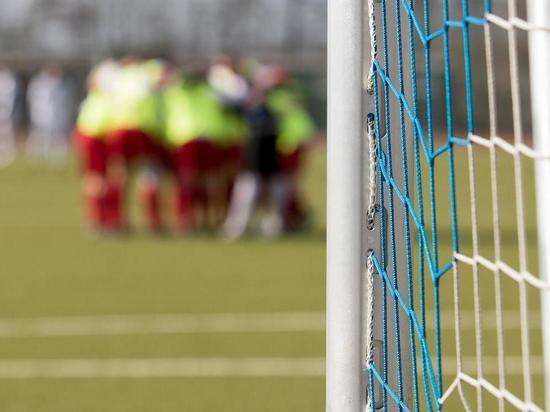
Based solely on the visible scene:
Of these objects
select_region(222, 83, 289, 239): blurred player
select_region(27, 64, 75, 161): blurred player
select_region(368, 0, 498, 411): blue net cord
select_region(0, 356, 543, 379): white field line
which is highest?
select_region(27, 64, 75, 161): blurred player

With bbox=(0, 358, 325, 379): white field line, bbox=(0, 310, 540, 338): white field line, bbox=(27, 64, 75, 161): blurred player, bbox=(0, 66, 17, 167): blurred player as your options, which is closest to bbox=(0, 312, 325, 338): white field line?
bbox=(0, 310, 540, 338): white field line

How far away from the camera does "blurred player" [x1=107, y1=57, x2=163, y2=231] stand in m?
12.8

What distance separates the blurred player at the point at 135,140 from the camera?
1275 centimetres

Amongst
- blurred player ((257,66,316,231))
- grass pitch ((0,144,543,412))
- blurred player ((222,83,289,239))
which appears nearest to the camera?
grass pitch ((0,144,543,412))

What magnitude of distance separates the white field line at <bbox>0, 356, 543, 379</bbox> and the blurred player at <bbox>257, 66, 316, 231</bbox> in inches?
231

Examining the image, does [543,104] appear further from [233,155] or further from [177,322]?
[233,155]

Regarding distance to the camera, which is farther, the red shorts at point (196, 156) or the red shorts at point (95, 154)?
the red shorts at point (196, 156)

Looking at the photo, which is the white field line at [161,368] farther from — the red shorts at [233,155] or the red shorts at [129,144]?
the red shorts at [233,155]

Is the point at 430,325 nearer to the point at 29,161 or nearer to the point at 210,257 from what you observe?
the point at 210,257

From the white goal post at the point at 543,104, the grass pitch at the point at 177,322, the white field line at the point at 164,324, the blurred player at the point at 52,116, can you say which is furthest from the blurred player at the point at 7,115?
the white goal post at the point at 543,104

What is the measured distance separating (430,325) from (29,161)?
21.0 meters

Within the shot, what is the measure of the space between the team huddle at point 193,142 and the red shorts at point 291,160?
1cm

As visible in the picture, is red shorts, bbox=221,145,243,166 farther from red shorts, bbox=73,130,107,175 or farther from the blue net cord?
the blue net cord

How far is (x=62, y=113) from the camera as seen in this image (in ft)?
91.9
